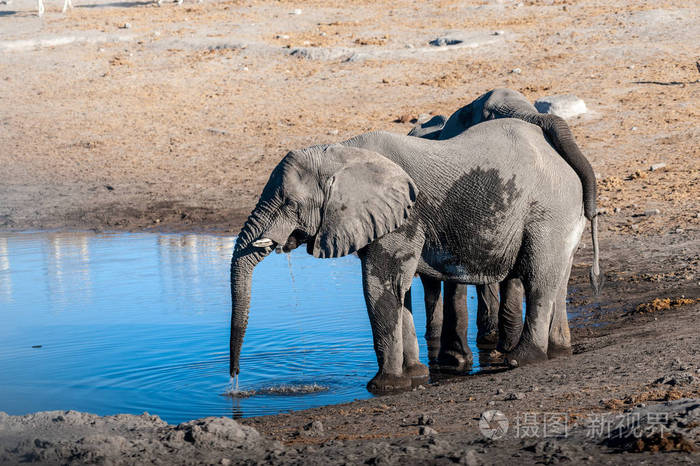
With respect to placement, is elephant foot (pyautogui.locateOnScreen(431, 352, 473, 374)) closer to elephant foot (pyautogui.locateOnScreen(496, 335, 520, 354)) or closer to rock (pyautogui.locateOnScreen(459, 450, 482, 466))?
elephant foot (pyautogui.locateOnScreen(496, 335, 520, 354))

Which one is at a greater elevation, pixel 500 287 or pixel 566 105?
pixel 566 105

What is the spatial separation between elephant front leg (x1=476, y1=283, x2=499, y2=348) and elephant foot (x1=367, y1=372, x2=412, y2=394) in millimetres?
1808

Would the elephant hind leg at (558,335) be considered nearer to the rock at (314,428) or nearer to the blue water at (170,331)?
the blue water at (170,331)

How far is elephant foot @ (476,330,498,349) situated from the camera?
28.8 ft

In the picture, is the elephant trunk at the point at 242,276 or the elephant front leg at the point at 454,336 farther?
the elephant front leg at the point at 454,336

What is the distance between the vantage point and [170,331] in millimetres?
9188

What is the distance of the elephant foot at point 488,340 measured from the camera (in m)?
8.78

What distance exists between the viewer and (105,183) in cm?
1673

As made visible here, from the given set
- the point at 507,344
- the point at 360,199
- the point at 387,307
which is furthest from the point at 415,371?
the point at 360,199

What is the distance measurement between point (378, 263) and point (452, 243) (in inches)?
22.0

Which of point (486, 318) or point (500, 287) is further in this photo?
point (486, 318)

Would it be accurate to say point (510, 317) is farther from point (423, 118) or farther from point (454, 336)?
point (423, 118)

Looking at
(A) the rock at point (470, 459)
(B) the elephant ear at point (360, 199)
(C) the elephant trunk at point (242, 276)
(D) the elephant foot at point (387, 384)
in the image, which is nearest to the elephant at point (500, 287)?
(D) the elephant foot at point (387, 384)

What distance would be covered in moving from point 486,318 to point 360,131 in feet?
28.6
